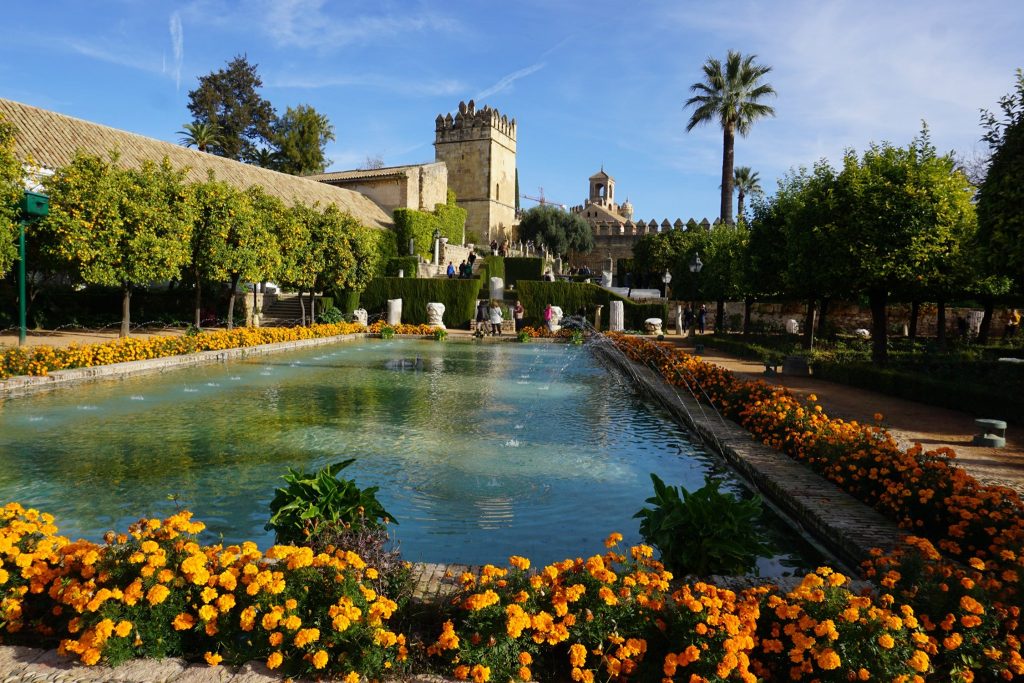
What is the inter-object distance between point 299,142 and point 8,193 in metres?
46.2

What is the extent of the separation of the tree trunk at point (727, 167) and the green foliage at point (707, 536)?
34178 millimetres

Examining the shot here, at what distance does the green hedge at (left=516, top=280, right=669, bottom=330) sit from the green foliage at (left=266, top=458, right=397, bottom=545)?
87.4ft

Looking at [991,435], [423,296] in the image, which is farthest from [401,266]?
[991,435]

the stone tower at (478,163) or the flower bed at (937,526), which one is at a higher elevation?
the stone tower at (478,163)

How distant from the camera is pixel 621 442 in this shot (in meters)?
7.96

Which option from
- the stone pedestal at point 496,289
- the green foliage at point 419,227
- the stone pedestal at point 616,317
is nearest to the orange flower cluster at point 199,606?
the stone pedestal at point 616,317

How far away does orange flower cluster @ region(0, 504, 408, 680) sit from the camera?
2.72 meters

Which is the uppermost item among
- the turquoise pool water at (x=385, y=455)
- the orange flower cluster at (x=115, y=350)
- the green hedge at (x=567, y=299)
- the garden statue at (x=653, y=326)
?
the green hedge at (x=567, y=299)

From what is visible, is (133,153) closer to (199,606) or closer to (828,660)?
(199,606)

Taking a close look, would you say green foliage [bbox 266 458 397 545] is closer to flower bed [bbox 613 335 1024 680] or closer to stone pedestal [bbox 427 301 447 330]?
flower bed [bbox 613 335 1024 680]

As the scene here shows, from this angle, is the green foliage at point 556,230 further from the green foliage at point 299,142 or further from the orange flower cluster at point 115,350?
the orange flower cluster at point 115,350

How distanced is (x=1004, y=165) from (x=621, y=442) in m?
7.09

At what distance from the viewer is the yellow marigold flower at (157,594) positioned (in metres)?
2.76

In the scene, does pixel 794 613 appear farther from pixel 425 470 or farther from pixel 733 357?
pixel 733 357
